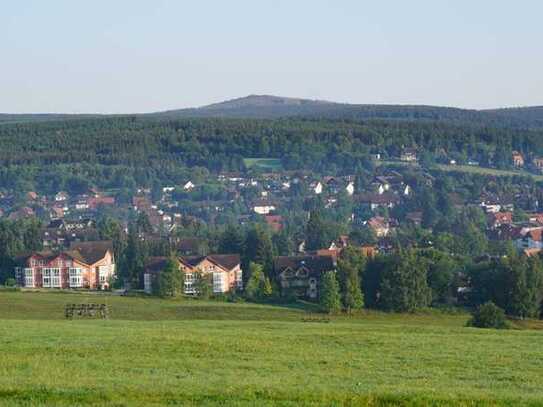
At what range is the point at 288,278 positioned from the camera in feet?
212

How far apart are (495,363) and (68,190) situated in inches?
4945

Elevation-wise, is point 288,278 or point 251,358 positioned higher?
point 251,358

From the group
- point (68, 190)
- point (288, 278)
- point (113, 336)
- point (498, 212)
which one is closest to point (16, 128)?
point (68, 190)

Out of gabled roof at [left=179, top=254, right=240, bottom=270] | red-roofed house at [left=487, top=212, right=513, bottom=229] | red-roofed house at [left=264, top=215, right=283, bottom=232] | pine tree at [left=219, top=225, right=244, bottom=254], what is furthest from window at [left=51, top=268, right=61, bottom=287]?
red-roofed house at [left=487, top=212, right=513, bottom=229]

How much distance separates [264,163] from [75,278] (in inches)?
3530

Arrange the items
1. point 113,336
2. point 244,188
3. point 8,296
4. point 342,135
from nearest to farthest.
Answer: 1. point 113,336
2. point 8,296
3. point 244,188
4. point 342,135

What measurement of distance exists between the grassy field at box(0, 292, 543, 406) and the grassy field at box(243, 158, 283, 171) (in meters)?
128

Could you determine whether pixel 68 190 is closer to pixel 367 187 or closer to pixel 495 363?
pixel 367 187

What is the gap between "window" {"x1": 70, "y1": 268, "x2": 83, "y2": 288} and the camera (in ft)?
230

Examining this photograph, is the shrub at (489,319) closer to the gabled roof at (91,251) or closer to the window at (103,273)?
the window at (103,273)

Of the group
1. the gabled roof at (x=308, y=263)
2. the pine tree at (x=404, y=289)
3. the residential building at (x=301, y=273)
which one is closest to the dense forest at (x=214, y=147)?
the gabled roof at (x=308, y=263)

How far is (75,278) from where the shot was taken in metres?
71.1

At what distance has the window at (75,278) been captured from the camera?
70100 millimetres

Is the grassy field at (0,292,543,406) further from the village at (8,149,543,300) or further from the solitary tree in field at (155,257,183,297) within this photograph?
the village at (8,149,543,300)
